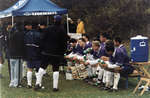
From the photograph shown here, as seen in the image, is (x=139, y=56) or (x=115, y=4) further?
(x=115, y=4)

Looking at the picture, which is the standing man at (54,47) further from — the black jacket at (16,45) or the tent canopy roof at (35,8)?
the tent canopy roof at (35,8)

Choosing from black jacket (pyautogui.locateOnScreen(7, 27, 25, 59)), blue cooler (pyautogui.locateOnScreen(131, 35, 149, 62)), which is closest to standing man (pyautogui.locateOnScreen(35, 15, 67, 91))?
black jacket (pyautogui.locateOnScreen(7, 27, 25, 59))

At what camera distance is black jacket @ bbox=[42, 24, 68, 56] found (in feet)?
26.8

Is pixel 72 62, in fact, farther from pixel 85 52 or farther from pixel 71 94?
pixel 71 94

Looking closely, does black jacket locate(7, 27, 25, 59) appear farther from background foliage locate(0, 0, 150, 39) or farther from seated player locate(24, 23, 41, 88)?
background foliage locate(0, 0, 150, 39)

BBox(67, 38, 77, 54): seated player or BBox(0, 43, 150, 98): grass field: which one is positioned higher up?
BBox(67, 38, 77, 54): seated player

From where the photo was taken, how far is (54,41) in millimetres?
8172

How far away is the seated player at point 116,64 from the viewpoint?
788 centimetres

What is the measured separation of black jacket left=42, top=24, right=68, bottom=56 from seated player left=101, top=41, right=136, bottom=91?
1.23 metres

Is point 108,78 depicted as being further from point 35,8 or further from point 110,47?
point 35,8

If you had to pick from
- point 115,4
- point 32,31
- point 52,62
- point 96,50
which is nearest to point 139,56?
point 96,50

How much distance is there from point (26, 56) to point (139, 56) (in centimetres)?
322

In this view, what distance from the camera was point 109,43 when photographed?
809 centimetres

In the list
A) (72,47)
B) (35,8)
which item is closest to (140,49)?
(72,47)
